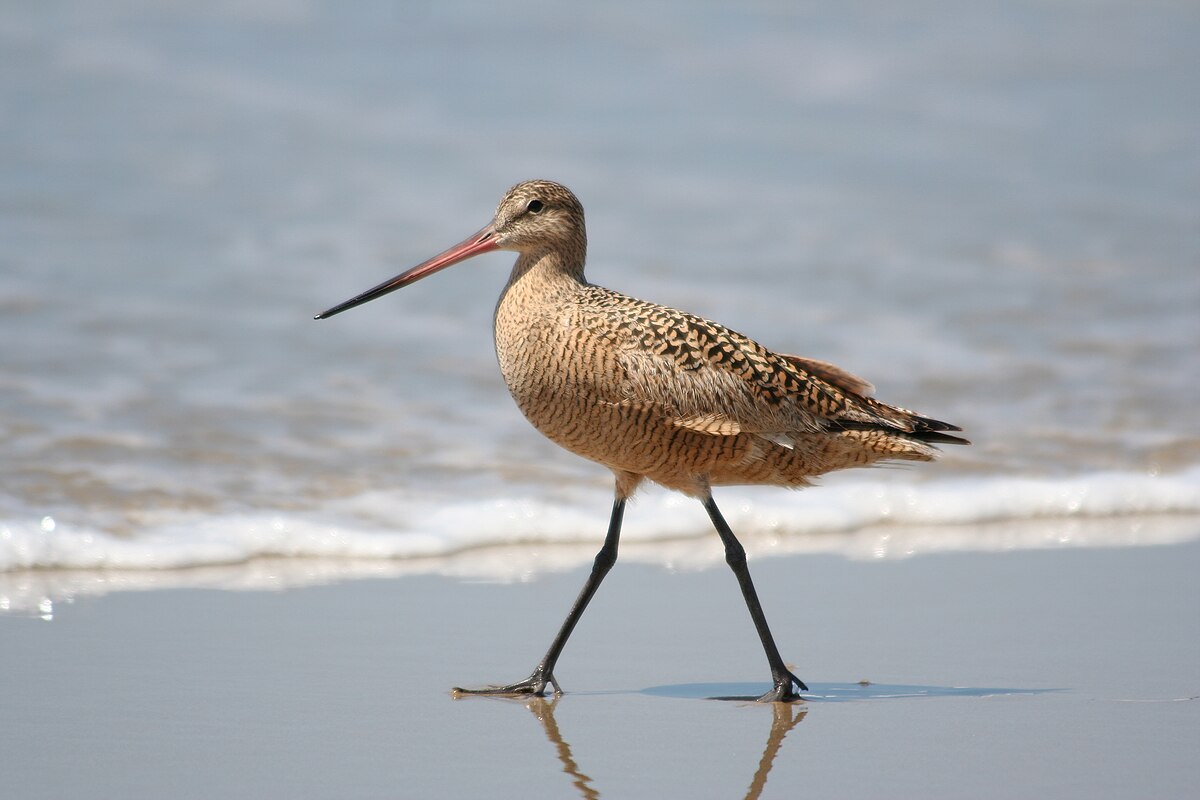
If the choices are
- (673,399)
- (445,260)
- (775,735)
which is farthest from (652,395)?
(775,735)

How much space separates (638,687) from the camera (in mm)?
4605

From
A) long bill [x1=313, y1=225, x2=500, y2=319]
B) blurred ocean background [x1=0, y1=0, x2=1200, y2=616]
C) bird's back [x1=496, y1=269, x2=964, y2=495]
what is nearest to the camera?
bird's back [x1=496, y1=269, x2=964, y2=495]

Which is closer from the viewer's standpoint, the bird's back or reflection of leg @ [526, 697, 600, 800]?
reflection of leg @ [526, 697, 600, 800]

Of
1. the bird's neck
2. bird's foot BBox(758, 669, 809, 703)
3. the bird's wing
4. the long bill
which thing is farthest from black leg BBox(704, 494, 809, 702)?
the long bill

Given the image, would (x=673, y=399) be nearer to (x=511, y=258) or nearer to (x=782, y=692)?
(x=782, y=692)

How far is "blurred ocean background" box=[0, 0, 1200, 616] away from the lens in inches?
247

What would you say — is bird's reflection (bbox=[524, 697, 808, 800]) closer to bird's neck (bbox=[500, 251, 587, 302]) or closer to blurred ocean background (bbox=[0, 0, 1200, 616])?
bird's neck (bbox=[500, 251, 587, 302])

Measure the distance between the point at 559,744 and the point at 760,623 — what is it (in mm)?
758

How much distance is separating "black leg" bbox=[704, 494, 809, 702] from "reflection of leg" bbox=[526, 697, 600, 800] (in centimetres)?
57

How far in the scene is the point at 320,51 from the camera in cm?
1465

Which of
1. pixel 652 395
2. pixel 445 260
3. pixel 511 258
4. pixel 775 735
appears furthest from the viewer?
pixel 511 258

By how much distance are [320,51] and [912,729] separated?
11.5 metres

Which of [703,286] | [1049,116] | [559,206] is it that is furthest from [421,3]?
[559,206]

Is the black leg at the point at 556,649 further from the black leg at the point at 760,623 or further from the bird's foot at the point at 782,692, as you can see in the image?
the bird's foot at the point at 782,692
